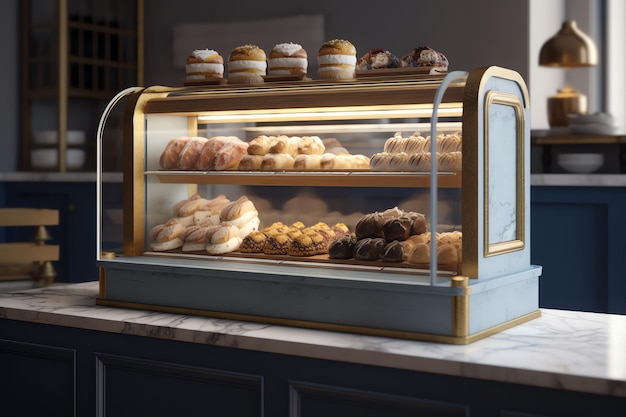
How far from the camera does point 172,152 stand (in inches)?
109

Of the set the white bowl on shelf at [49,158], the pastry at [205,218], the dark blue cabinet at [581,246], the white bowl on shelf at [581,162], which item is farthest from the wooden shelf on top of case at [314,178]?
the white bowl on shelf at [49,158]

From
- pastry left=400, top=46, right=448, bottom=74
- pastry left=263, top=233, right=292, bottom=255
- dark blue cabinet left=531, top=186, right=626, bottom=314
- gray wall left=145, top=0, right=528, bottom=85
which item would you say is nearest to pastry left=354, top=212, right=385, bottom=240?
pastry left=263, top=233, right=292, bottom=255

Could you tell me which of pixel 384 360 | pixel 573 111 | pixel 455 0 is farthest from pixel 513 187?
pixel 573 111

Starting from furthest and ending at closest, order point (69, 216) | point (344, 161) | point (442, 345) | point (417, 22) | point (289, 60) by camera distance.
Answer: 1. point (69, 216)
2. point (417, 22)
3. point (289, 60)
4. point (344, 161)
5. point (442, 345)

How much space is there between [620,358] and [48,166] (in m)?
4.20

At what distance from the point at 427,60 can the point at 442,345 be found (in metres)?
0.81

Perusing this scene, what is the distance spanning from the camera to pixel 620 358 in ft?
6.54

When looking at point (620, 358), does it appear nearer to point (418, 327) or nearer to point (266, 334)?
point (418, 327)

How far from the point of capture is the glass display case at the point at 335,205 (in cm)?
220

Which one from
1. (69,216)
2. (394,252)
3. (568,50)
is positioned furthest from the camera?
(69,216)

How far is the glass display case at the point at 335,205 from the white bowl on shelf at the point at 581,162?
244 centimetres

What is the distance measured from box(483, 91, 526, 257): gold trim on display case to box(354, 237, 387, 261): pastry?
313 millimetres

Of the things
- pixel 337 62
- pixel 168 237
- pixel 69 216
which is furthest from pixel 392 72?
pixel 69 216

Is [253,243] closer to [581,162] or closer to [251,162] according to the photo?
[251,162]
